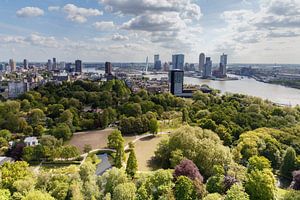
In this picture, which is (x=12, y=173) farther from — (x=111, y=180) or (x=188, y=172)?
(x=188, y=172)

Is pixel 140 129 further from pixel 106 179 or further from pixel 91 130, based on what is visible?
pixel 106 179

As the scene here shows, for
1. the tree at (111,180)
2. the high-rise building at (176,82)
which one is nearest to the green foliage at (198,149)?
the tree at (111,180)

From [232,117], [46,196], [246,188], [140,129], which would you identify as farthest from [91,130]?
[246,188]

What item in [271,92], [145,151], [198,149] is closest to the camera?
[198,149]

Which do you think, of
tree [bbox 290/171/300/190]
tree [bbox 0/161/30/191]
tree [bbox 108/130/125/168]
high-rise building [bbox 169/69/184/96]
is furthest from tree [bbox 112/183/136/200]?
high-rise building [bbox 169/69/184/96]

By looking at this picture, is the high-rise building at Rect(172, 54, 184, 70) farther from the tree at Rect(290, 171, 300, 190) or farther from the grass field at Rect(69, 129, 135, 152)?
the tree at Rect(290, 171, 300, 190)

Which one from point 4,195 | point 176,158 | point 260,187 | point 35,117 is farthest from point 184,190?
A: point 35,117

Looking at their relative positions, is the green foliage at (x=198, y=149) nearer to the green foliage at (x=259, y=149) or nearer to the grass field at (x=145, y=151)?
the grass field at (x=145, y=151)
